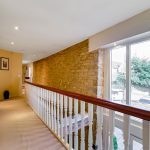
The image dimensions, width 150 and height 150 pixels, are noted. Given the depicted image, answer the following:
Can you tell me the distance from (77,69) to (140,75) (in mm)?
2376

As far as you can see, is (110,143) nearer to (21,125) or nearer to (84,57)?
(21,125)

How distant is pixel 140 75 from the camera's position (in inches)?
118

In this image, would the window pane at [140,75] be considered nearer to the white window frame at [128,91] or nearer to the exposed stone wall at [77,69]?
the white window frame at [128,91]

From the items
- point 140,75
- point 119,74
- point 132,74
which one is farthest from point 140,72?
point 119,74

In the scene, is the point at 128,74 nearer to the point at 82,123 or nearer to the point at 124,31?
the point at 124,31

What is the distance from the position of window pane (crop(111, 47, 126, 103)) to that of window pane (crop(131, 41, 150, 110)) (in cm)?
25

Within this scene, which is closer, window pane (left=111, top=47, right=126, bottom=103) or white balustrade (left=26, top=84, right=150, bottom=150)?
white balustrade (left=26, top=84, right=150, bottom=150)

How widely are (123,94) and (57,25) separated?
6.92 ft

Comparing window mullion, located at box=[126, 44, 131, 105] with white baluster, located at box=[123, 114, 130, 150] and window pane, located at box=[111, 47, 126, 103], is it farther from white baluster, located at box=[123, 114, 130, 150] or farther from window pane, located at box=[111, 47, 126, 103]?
white baluster, located at box=[123, 114, 130, 150]

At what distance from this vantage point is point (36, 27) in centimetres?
363

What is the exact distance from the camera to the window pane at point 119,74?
11.2 feet

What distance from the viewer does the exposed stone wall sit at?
416 centimetres

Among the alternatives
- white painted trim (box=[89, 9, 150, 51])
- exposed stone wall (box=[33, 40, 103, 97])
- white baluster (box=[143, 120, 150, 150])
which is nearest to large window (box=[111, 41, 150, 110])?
white painted trim (box=[89, 9, 150, 51])

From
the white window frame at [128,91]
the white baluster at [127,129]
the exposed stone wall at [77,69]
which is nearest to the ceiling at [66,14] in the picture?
the white window frame at [128,91]
